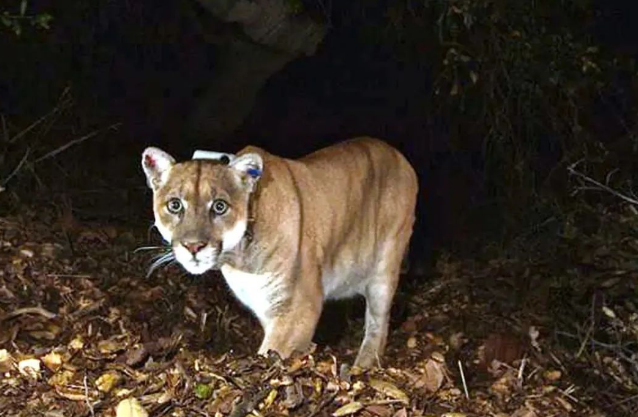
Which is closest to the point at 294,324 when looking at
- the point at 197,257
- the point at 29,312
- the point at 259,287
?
the point at 259,287

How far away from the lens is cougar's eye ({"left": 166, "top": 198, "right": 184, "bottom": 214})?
5.95 metres

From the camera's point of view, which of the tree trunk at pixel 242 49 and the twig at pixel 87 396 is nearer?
the twig at pixel 87 396

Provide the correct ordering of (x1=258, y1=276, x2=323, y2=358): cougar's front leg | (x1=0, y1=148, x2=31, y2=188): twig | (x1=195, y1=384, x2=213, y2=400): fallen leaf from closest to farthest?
(x1=195, y1=384, x2=213, y2=400): fallen leaf
(x1=258, y1=276, x2=323, y2=358): cougar's front leg
(x1=0, y1=148, x2=31, y2=188): twig

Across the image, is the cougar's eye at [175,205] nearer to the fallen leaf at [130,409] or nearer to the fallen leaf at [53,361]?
the fallen leaf at [53,361]

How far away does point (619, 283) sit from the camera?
702 centimetres

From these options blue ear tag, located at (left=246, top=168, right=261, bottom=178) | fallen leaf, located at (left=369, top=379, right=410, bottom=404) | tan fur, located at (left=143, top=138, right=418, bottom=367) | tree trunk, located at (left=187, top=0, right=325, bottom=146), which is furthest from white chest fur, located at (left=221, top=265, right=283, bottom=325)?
tree trunk, located at (left=187, top=0, right=325, bottom=146)

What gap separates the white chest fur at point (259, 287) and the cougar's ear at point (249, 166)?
1.53ft

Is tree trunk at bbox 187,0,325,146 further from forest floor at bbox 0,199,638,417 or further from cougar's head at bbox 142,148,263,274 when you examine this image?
cougar's head at bbox 142,148,263,274

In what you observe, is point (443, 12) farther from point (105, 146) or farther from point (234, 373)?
point (105, 146)

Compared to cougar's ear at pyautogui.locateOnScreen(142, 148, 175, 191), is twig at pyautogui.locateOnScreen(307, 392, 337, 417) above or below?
below

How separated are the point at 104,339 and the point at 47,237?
1.94 m

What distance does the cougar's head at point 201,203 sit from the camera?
586 cm

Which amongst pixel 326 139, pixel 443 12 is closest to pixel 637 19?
pixel 326 139

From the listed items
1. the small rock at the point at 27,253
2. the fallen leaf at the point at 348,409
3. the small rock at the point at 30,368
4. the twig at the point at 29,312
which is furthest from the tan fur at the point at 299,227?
the small rock at the point at 27,253
